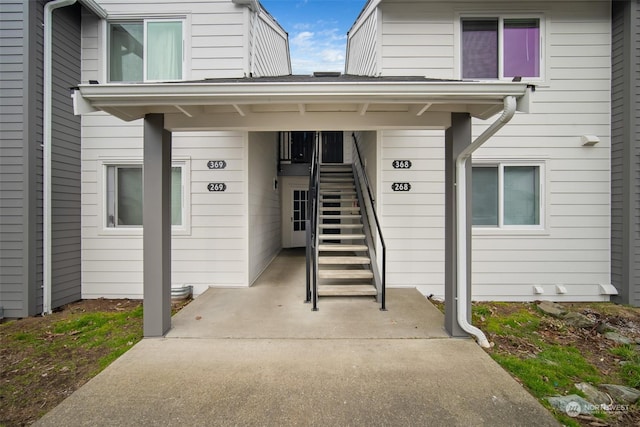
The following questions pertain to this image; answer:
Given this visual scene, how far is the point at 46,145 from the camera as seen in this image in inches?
162

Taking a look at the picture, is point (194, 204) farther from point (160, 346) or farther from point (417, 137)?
point (417, 137)

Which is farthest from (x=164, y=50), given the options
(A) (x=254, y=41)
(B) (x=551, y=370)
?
(B) (x=551, y=370)

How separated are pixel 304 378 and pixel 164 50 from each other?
516 centimetres

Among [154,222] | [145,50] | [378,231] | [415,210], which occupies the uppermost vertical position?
[145,50]

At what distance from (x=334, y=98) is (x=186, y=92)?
130 cm

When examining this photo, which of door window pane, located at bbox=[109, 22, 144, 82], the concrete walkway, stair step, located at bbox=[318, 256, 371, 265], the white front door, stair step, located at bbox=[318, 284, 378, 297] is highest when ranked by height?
door window pane, located at bbox=[109, 22, 144, 82]

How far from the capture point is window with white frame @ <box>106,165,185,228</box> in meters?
4.73

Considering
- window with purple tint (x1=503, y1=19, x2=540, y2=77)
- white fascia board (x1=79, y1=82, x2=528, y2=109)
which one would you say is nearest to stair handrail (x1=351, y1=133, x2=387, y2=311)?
white fascia board (x1=79, y1=82, x2=528, y2=109)

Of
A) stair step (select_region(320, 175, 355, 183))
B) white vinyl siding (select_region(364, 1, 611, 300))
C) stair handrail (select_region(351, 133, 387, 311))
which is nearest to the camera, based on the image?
stair handrail (select_region(351, 133, 387, 311))

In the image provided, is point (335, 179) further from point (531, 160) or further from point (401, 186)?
point (531, 160)

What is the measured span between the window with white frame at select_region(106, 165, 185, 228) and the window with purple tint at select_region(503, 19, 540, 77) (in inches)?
215

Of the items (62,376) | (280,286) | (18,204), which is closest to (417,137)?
(280,286)

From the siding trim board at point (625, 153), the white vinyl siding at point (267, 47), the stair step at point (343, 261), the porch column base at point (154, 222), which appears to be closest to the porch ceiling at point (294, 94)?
the porch column base at point (154, 222)

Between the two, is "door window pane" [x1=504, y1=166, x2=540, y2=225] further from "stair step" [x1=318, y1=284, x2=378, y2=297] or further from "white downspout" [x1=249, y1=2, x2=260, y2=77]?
"white downspout" [x1=249, y1=2, x2=260, y2=77]
